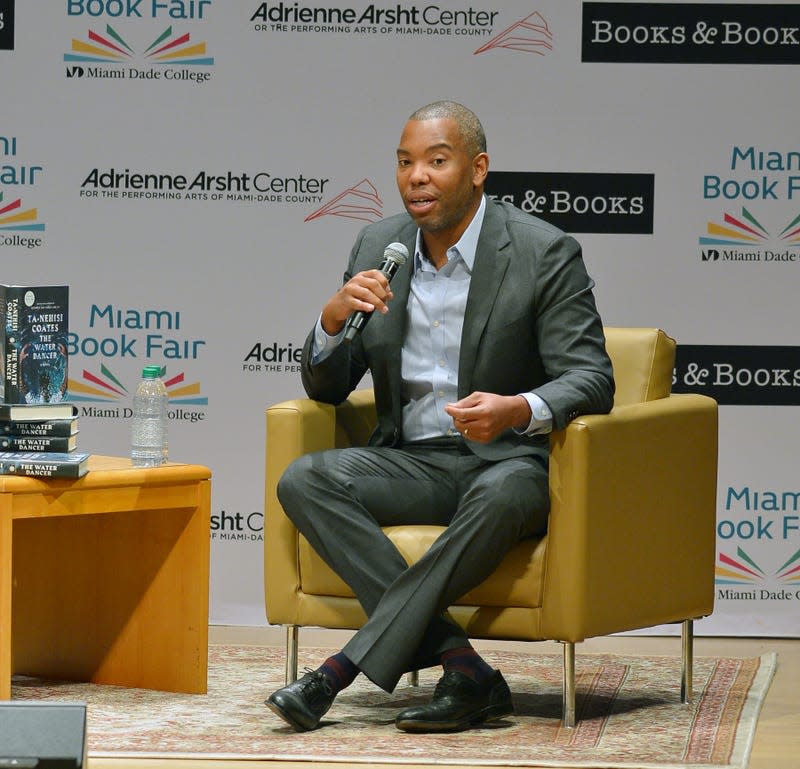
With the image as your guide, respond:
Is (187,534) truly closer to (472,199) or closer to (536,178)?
(472,199)

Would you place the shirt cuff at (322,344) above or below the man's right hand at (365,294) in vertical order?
below

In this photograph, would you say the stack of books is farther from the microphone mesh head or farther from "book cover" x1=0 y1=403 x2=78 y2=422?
the microphone mesh head

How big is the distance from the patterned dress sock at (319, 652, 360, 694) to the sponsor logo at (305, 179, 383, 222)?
6.40 ft

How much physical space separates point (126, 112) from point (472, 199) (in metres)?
1.68

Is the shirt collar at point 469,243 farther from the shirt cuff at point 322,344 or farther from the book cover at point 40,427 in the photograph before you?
the book cover at point 40,427

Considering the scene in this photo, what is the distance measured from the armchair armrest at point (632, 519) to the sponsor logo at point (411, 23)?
1.61m

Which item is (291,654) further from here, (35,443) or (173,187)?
(173,187)

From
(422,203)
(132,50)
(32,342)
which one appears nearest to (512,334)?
(422,203)

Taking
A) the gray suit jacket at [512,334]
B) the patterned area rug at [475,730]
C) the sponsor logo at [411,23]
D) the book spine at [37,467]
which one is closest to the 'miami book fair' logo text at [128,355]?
the sponsor logo at [411,23]

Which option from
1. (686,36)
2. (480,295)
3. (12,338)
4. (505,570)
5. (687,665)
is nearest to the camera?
(505,570)

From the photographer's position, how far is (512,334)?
10.9ft

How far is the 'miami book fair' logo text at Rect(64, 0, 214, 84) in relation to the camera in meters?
4.70

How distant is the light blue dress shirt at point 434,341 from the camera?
342cm

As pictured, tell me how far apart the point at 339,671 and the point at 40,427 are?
835 mm
